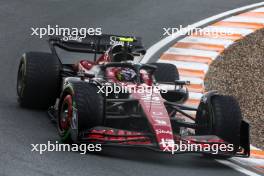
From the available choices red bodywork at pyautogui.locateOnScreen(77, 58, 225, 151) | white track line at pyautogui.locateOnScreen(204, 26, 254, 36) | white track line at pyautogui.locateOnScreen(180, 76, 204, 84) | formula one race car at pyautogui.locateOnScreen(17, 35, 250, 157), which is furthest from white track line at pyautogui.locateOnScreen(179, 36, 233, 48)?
red bodywork at pyautogui.locateOnScreen(77, 58, 225, 151)

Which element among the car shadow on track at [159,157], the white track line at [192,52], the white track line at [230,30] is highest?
the white track line at [230,30]

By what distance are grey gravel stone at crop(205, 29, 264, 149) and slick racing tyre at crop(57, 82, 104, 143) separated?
Answer: 3216 mm

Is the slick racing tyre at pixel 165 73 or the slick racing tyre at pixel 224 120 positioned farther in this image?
the slick racing tyre at pixel 165 73

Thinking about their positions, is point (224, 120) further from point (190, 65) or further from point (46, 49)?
point (46, 49)

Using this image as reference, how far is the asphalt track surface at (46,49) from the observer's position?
33.1 feet

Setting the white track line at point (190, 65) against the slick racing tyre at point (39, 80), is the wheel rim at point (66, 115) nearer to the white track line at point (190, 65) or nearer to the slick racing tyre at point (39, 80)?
the slick racing tyre at point (39, 80)

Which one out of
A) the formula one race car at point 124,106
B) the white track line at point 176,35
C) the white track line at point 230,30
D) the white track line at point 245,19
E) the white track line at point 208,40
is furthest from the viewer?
the white track line at point 245,19

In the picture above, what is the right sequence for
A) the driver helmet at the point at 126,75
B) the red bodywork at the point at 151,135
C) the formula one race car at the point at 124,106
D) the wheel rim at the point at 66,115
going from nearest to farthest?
the red bodywork at the point at 151,135 → the formula one race car at the point at 124,106 → the wheel rim at the point at 66,115 → the driver helmet at the point at 126,75

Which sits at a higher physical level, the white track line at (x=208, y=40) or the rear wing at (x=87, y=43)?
the white track line at (x=208, y=40)

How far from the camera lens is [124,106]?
11.8 meters

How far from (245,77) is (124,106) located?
5054mm

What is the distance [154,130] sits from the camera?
10.8 metres

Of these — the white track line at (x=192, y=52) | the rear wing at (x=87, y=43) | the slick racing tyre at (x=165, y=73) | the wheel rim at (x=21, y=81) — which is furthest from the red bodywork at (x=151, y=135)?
the white track line at (x=192, y=52)

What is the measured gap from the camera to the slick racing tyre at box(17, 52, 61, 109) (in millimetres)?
13125
